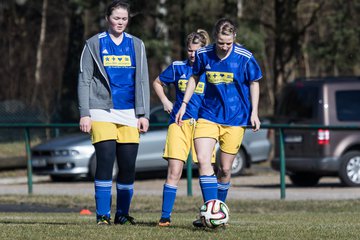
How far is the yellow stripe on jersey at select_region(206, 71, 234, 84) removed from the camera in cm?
1017

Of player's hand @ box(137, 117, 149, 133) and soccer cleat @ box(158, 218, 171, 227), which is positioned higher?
player's hand @ box(137, 117, 149, 133)

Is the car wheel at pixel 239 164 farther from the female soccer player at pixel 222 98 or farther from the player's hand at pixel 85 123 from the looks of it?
the player's hand at pixel 85 123

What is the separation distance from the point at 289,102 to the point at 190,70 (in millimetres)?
10194

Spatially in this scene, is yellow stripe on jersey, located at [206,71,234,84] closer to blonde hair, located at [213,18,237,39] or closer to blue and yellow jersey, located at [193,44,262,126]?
blue and yellow jersey, located at [193,44,262,126]

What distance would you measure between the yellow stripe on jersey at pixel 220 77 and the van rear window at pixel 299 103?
418 inches

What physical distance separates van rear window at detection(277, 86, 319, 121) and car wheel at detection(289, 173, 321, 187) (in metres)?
1.33

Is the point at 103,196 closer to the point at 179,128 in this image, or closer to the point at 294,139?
the point at 179,128

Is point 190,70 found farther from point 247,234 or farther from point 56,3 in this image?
point 56,3

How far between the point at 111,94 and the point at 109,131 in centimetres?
34

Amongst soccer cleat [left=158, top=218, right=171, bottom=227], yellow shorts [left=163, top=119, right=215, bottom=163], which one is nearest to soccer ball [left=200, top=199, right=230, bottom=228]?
soccer cleat [left=158, top=218, right=171, bottom=227]

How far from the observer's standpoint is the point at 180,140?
1072 centimetres

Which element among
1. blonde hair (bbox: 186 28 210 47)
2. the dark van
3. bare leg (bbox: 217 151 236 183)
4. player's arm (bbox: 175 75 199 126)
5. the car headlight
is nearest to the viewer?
player's arm (bbox: 175 75 199 126)

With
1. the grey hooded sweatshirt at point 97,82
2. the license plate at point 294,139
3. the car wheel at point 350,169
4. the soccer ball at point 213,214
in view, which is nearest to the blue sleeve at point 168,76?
the grey hooded sweatshirt at point 97,82

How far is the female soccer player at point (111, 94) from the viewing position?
10.2 metres
